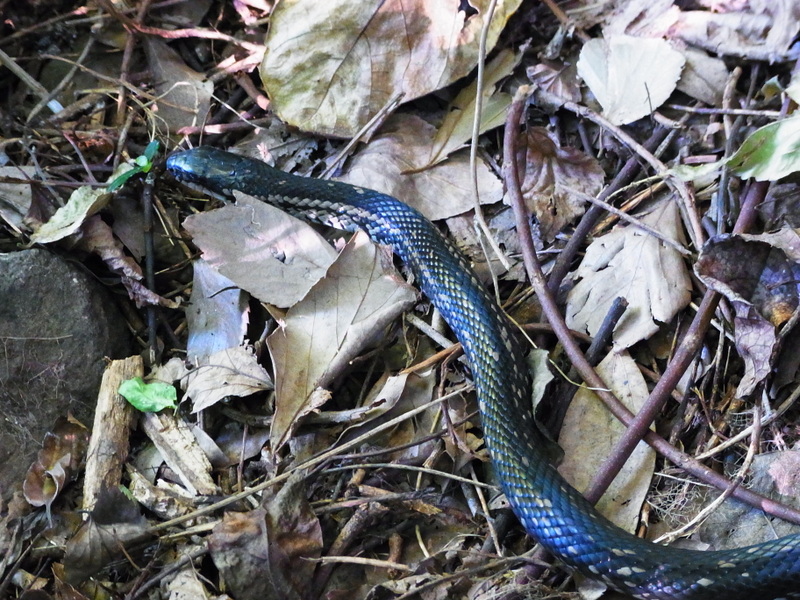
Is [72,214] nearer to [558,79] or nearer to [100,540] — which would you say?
[100,540]

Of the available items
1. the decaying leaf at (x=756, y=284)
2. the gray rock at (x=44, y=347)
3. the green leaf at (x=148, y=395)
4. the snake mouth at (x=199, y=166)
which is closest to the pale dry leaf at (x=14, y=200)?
the gray rock at (x=44, y=347)

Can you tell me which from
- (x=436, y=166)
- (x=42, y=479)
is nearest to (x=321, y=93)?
(x=436, y=166)

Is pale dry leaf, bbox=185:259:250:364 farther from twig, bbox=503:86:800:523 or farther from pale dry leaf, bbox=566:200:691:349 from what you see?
pale dry leaf, bbox=566:200:691:349

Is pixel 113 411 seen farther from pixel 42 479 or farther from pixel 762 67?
pixel 762 67

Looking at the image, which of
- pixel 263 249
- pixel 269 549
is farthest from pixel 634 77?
pixel 269 549

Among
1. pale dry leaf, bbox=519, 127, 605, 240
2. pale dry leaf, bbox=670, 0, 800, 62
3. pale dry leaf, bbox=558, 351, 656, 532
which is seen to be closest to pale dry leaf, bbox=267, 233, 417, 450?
pale dry leaf, bbox=519, 127, 605, 240

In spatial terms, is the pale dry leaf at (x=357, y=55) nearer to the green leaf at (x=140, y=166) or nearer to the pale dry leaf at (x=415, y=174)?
the pale dry leaf at (x=415, y=174)

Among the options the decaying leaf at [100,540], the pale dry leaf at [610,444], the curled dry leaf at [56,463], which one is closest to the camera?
the decaying leaf at [100,540]

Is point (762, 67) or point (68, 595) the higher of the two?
point (762, 67)
